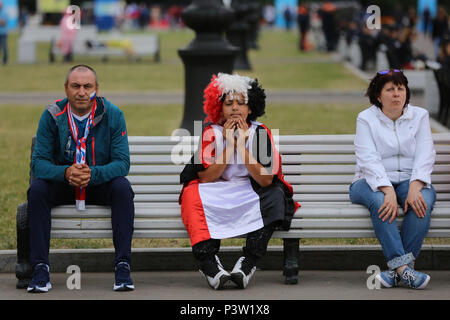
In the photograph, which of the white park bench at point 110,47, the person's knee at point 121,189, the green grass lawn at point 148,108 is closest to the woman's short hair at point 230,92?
the person's knee at point 121,189

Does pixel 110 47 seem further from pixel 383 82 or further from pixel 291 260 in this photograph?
pixel 291 260

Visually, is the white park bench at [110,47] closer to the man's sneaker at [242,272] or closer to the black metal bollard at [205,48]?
the black metal bollard at [205,48]

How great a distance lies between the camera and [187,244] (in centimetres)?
659

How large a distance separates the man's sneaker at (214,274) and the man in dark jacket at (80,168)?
45cm

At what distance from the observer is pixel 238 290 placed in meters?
5.55

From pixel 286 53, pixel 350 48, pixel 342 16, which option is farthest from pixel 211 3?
pixel 342 16

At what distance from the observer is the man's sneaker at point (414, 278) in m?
5.44

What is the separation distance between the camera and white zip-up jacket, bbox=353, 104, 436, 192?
579 centimetres

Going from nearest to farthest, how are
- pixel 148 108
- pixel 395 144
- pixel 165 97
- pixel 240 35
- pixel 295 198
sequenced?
1. pixel 395 144
2. pixel 295 198
3. pixel 148 108
4. pixel 165 97
5. pixel 240 35

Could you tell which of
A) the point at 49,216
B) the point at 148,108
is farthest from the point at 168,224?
the point at 148,108

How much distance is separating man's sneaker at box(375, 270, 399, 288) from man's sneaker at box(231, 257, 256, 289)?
0.75m

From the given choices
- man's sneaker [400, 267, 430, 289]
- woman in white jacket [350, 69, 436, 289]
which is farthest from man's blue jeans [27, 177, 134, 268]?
man's sneaker [400, 267, 430, 289]

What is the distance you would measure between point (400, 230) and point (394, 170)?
403mm
